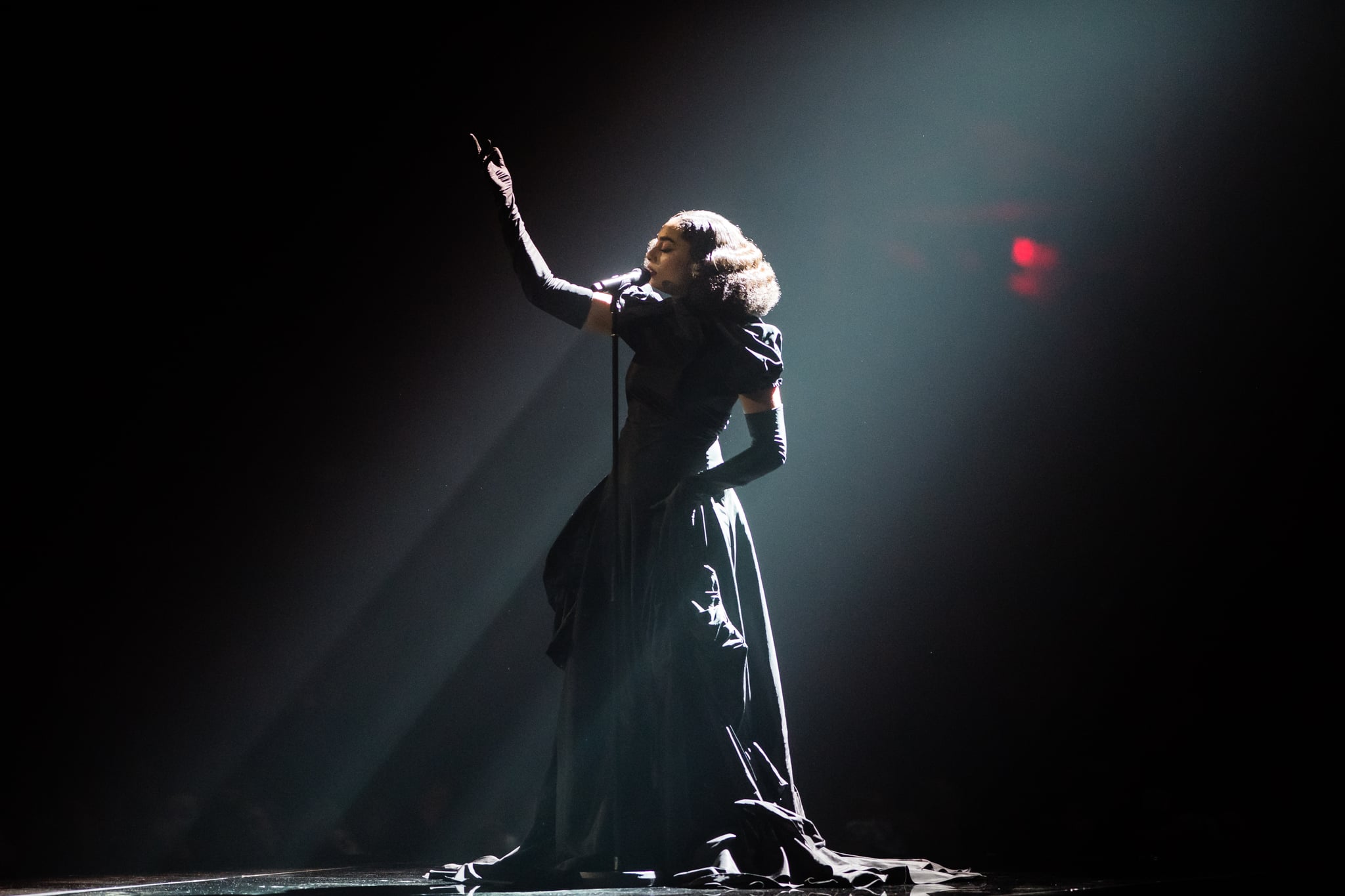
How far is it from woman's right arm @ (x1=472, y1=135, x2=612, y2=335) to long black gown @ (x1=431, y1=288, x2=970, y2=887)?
52 millimetres

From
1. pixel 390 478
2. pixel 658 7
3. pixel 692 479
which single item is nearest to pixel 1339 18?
pixel 658 7

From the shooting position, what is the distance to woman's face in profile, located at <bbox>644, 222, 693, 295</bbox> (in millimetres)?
2193

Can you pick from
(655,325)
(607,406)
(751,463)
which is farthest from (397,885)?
(607,406)

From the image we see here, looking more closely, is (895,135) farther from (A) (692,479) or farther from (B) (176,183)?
(B) (176,183)

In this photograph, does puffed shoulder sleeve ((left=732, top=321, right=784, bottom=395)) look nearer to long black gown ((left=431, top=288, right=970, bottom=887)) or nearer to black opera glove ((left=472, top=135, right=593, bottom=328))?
long black gown ((left=431, top=288, right=970, bottom=887))

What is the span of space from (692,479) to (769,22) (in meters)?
2.30

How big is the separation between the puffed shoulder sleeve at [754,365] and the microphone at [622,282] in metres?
0.28

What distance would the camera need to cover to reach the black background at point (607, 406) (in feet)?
11.1

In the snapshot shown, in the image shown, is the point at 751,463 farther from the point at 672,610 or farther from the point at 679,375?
the point at 672,610

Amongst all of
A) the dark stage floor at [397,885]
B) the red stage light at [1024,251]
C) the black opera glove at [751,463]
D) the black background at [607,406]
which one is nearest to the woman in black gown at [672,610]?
the black opera glove at [751,463]

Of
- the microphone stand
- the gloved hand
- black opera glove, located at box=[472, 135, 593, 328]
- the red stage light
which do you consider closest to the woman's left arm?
the microphone stand

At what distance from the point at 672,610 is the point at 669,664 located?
0.11 metres

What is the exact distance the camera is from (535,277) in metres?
2.12

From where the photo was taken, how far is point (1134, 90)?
3568 mm
